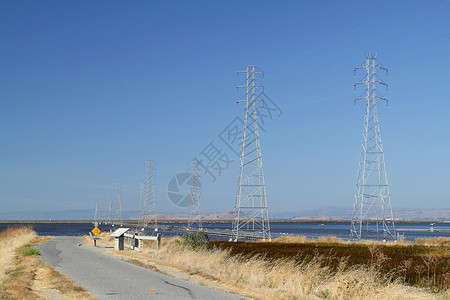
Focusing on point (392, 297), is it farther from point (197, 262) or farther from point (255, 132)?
point (255, 132)

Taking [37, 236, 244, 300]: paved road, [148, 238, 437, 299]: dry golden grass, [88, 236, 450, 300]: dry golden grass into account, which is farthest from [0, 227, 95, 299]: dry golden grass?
[148, 238, 437, 299]: dry golden grass

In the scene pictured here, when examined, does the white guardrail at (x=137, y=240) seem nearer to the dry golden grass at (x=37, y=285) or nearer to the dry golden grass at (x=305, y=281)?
the dry golden grass at (x=305, y=281)

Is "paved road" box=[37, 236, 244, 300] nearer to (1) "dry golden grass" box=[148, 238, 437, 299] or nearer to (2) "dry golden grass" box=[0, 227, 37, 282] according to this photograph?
(1) "dry golden grass" box=[148, 238, 437, 299]

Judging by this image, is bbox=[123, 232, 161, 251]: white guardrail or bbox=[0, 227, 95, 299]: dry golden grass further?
bbox=[123, 232, 161, 251]: white guardrail

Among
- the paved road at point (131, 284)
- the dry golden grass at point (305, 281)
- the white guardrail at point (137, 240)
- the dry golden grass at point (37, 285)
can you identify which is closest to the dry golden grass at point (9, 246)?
the dry golden grass at point (37, 285)

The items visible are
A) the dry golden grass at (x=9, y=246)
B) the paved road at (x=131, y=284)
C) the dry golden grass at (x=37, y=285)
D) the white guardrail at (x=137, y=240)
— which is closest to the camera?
the dry golden grass at (x=37, y=285)

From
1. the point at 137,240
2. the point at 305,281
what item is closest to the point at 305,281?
the point at 305,281

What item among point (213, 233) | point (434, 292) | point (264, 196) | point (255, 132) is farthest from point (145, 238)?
point (213, 233)

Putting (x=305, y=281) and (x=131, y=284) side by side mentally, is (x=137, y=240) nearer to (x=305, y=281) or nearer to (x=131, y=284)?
(x=131, y=284)

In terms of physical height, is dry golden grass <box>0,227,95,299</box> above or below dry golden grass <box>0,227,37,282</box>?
above

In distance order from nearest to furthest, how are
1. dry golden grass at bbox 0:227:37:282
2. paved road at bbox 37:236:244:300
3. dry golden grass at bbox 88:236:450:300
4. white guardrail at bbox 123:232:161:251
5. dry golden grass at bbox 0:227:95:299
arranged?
1. dry golden grass at bbox 0:227:95:299
2. paved road at bbox 37:236:244:300
3. dry golden grass at bbox 88:236:450:300
4. dry golden grass at bbox 0:227:37:282
5. white guardrail at bbox 123:232:161:251

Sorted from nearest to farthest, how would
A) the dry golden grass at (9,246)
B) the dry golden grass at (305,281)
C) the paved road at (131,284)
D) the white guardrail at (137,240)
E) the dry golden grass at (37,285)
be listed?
the dry golden grass at (37,285)
the paved road at (131,284)
the dry golden grass at (305,281)
the dry golden grass at (9,246)
the white guardrail at (137,240)

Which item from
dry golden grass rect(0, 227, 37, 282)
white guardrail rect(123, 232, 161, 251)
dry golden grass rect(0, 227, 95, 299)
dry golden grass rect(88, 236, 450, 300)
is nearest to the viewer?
dry golden grass rect(0, 227, 95, 299)

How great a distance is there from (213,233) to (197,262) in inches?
2925
